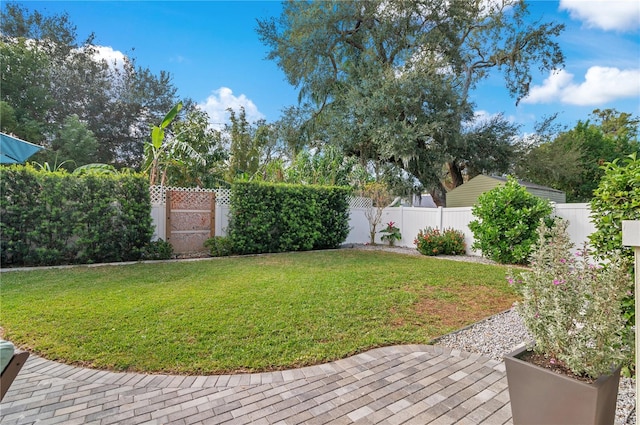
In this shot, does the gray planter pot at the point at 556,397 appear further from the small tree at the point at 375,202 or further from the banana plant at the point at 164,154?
the small tree at the point at 375,202

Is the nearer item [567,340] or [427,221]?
[567,340]

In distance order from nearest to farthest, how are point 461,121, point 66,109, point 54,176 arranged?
point 54,176
point 461,121
point 66,109

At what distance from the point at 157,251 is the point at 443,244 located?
25.0ft

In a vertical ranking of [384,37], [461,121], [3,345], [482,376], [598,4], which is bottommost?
[482,376]

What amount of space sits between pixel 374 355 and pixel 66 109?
19884 millimetres

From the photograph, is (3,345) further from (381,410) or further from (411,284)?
(411,284)

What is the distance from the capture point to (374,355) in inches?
108

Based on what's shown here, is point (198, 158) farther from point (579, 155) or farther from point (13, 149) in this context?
point (579, 155)

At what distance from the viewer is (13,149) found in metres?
3.29

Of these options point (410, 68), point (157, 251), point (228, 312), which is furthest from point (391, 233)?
point (228, 312)

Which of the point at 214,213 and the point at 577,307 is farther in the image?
the point at 214,213

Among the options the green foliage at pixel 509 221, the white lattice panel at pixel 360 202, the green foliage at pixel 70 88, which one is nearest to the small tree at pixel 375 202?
the white lattice panel at pixel 360 202

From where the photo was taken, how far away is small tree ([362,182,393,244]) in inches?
425

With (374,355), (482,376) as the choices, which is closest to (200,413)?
(374,355)
